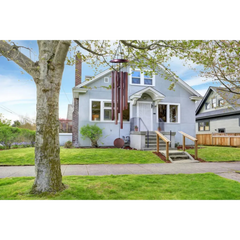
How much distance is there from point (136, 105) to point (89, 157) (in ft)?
14.4

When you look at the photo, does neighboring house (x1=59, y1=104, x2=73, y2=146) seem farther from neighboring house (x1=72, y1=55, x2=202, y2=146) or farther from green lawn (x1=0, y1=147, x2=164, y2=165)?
green lawn (x1=0, y1=147, x2=164, y2=165)

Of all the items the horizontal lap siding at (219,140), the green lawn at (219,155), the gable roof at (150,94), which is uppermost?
the gable roof at (150,94)

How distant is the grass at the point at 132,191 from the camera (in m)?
2.63

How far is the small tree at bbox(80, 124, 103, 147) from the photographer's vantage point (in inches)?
335

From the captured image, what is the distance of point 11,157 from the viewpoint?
5496 millimetres

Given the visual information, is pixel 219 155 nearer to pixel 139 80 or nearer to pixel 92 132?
pixel 139 80

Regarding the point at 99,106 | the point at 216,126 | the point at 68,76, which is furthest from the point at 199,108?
the point at 68,76

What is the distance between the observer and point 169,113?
9.97 m

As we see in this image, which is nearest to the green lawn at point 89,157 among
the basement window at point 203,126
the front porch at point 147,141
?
the front porch at point 147,141

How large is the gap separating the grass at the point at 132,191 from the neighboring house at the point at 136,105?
5.51m

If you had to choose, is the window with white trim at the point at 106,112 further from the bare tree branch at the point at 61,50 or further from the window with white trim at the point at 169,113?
the bare tree branch at the point at 61,50

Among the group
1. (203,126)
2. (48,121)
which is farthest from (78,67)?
(203,126)
